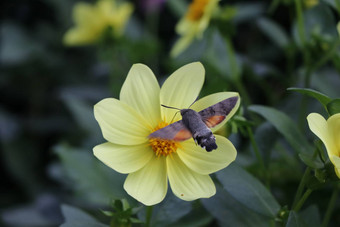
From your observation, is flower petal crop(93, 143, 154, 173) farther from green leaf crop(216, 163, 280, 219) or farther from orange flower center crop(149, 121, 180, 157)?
green leaf crop(216, 163, 280, 219)

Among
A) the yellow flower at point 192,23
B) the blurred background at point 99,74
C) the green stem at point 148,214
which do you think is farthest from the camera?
the yellow flower at point 192,23

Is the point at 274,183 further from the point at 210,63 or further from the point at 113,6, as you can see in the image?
the point at 113,6

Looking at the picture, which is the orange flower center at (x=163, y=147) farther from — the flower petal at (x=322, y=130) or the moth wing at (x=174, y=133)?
the flower petal at (x=322, y=130)

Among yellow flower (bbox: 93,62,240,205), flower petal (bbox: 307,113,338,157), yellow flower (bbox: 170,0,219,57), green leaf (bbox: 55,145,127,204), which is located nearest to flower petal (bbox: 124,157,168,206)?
yellow flower (bbox: 93,62,240,205)

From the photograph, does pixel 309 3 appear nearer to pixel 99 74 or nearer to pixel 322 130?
pixel 322 130

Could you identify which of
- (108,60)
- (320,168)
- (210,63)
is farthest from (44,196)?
(320,168)

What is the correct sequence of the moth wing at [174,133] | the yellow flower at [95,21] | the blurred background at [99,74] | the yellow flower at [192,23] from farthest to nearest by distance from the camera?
the yellow flower at [95,21] → the yellow flower at [192,23] → the blurred background at [99,74] → the moth wing at [174,133]

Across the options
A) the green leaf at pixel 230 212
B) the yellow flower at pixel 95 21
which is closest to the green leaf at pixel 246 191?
the green leaf at pixel 230 212
